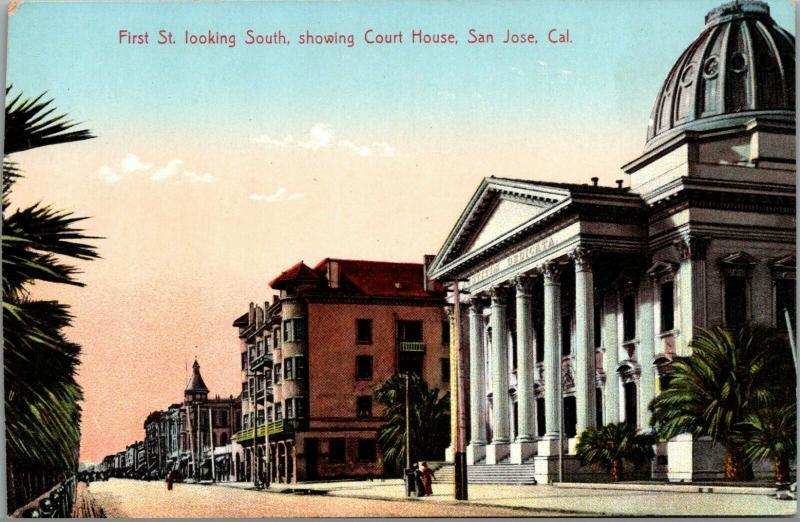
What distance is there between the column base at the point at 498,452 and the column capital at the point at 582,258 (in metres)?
8.65

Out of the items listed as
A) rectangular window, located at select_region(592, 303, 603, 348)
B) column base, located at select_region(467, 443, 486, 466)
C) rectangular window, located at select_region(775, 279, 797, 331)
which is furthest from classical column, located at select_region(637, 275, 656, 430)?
column base, located at select_region(467, 443, 486, 466)

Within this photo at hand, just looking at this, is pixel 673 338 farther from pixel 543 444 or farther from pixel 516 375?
pixel 516 375

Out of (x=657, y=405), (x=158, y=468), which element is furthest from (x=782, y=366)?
(x=158, y=468)

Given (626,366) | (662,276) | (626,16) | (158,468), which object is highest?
(626,16)

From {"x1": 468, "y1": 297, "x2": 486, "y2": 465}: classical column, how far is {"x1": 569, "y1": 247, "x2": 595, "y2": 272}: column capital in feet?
25.1

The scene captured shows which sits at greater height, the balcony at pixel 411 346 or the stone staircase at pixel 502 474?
the balcony at pixel 411 346

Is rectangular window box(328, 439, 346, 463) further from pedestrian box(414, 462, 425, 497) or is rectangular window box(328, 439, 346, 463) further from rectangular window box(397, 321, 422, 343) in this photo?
pedestrian box(414, 462, 425, 497)

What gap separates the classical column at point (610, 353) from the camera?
126ft

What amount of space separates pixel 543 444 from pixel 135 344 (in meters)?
16.3

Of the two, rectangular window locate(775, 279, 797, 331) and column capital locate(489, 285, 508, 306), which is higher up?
column capital locate(489, 285, 508, 306)

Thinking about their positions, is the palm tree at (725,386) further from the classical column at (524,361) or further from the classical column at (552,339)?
the classical column at (524,361)

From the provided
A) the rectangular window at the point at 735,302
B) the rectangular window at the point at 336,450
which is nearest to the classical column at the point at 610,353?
the rectangular window at the point at 735,302

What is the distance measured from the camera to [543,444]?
3991 cm

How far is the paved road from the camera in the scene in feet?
85.8
